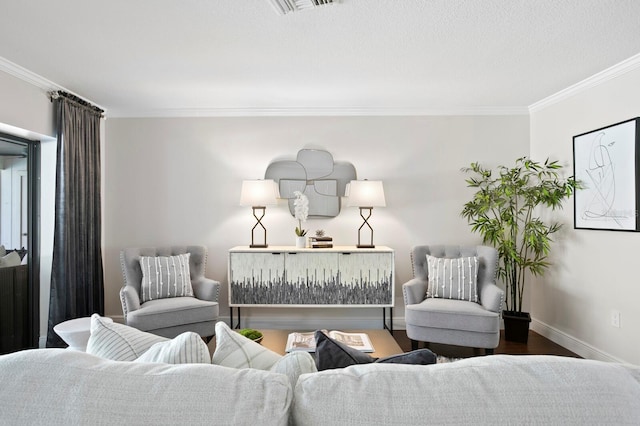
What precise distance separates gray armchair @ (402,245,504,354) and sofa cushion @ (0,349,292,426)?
8.41 feet

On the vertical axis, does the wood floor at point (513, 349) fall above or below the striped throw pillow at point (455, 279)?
below

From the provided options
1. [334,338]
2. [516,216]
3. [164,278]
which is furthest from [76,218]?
[516,216]

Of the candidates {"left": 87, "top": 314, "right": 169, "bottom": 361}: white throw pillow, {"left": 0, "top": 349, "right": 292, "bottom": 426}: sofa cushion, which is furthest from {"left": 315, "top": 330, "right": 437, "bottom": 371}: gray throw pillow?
{"left": 87, "top": 314, "right": 169, "bottom": 361}: white throw pillow

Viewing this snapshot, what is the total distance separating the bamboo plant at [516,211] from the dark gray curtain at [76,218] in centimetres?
370

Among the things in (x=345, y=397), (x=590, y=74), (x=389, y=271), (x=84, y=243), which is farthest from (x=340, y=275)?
(x=345, y=397)

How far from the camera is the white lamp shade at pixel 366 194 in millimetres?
3766

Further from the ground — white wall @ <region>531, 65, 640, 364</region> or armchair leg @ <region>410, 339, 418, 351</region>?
white wall @ <region>531, 65, 640, 364</region>

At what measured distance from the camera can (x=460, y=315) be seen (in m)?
3.08

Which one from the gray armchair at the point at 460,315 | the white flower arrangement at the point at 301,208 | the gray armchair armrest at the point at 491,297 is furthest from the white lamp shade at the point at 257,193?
the gray armchair armrest at the point at 491,297

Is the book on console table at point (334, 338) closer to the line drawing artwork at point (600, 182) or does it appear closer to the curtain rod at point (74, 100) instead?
the line drawing artwork at point (600, 182)

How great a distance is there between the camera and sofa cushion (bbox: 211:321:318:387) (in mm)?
960

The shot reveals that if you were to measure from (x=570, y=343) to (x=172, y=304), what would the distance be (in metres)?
3.52

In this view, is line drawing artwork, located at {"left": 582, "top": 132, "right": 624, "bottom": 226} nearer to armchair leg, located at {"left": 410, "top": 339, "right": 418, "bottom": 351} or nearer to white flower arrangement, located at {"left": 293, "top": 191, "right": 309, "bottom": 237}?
armchair leg, located at {"left": 410, "top": 339, "right": 418, "bottom": 351}

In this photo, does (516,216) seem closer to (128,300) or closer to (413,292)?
(413,292)
